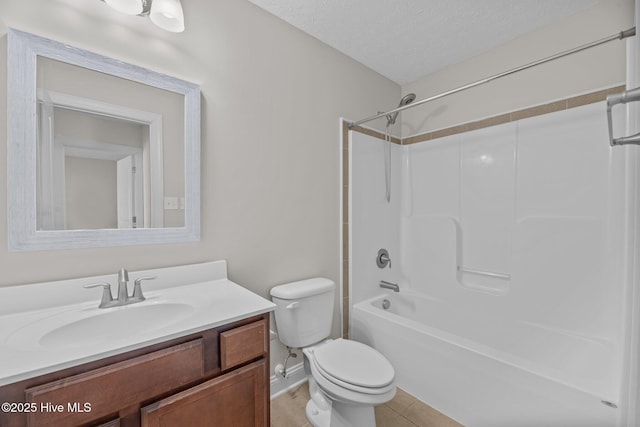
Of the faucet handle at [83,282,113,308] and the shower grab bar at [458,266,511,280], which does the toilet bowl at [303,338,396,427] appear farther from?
the shower grab bar at [458,266,511,280]

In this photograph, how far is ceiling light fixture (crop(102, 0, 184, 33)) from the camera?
1.12 m

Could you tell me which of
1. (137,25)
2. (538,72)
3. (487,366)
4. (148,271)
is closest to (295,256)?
(148,271)

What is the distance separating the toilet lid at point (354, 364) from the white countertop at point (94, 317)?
1.78ft

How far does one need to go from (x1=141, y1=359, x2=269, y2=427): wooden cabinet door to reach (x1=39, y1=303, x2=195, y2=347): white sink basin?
0.81ft

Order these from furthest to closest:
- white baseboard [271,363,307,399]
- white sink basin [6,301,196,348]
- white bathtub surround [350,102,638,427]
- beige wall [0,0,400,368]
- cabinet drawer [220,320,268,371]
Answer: white baseboard [271,363,307,399], white bathtub surround [350,102,638,427], beige wall [0,0,400,368], cabinet drawer [220,320,268,371], white sink basin [6,301,196,348]

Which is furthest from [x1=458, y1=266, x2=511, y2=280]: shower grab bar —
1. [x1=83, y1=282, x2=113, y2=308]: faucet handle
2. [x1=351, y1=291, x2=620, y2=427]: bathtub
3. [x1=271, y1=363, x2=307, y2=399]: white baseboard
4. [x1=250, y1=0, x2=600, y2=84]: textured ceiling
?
[x1=83, y1=282, x2=113, y2=308]: faucet handle

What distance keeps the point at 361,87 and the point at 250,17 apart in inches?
38.5

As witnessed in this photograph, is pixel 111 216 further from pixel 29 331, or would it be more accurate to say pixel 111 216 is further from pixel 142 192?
pixel 29 331

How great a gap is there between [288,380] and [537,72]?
2.64 metres

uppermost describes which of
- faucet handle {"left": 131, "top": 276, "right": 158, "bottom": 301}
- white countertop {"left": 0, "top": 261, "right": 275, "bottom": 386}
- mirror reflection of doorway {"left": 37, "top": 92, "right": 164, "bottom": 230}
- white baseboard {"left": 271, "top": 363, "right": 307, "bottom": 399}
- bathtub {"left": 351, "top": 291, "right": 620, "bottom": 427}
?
mirror reflection of doorway {"left": 37, "top": 92, "right": 164, "bottom": 230}

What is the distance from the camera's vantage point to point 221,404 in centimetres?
97

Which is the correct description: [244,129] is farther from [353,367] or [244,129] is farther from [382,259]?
[382,259]

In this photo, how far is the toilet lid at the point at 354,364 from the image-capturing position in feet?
4.17

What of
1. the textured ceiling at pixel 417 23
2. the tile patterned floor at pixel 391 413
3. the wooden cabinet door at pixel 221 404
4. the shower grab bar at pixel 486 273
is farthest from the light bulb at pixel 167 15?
the shower grab bar at pixel 486 273
